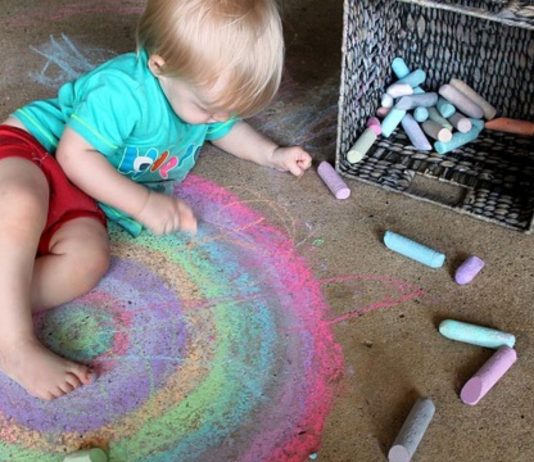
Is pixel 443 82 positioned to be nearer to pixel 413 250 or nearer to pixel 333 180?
pixel 333 180


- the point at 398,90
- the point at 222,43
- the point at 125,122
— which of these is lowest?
the point at 398,90

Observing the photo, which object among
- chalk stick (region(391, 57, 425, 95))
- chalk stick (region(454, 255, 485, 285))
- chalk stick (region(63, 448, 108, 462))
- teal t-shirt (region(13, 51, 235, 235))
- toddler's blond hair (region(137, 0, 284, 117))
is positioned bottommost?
chalk stick (region(63, 448, 108, 462))

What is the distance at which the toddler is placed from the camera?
999 mm

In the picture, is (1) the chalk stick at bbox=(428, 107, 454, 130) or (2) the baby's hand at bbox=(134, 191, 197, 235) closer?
(2) the baby's hand at bbox=(134, 191, 197, 235)

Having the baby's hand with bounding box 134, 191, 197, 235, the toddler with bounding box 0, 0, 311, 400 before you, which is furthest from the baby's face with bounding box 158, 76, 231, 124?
the baby's hand with bounding box 134, 191, 197, 235

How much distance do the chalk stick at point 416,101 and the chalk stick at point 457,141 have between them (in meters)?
0.10

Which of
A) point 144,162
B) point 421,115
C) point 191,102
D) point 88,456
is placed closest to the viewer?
point 88,456

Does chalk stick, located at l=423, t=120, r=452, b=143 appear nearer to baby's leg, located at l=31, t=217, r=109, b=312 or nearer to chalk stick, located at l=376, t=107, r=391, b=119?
chalk stick, located at l=376, t=107, r=391, b=119

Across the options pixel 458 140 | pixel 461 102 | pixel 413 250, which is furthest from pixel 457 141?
pixel 413 250

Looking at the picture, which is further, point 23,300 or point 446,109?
point 446,109

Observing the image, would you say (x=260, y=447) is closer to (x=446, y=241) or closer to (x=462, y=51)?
(x=446, y=241)

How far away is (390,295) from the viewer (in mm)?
1116

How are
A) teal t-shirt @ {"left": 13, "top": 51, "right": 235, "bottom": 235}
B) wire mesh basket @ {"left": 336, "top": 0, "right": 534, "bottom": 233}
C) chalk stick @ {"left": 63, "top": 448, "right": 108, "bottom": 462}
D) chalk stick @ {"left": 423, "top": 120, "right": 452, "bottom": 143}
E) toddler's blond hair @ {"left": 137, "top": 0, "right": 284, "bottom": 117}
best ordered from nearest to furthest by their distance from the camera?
1. chalk stick @ {"left": 63, "top": 448, "right": 108, "bottom": 462}
2. toddler's blond hair @ {"left": 137, "top": 0, "right": 284, "bottom": 117}
3. teal t-shirt @ {"left": 13, "top": 51, "right": 235, "bottom": 235}
4. wire mesh basket @ {"left": 336, "top": 0, "right": 534, "bottom": 233}
5. chalk stick @ {"left": 423, "top": 120, "right": 452, "bottom": 143}

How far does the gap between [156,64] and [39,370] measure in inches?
17.8
